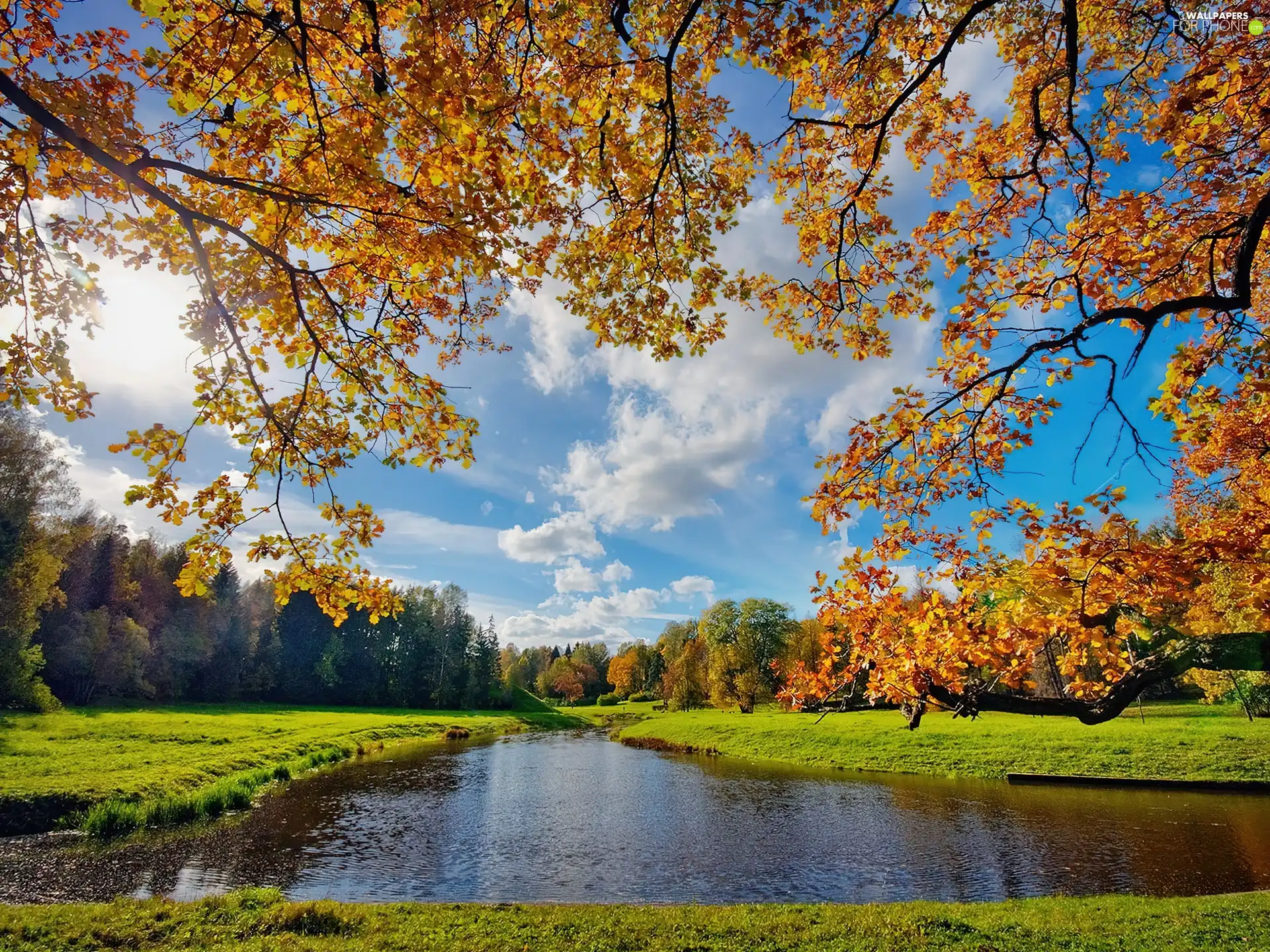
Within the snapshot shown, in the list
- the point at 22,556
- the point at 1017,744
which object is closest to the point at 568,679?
the point at 22,556

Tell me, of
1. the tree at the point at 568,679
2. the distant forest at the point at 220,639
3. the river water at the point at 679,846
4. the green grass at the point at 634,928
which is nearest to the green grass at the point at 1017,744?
the river water at the point at 679,846

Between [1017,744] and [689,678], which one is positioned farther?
[689,678]

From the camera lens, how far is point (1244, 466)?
21.6ft

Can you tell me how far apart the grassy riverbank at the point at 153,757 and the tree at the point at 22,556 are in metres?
2.10

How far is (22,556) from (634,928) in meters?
43.1

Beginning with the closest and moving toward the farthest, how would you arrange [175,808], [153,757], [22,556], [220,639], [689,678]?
[175,808] → [153,757] → [22,556] → [220,639] → [689,678]

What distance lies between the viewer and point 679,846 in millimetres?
17094

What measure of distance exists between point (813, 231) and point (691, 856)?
54.4 feet

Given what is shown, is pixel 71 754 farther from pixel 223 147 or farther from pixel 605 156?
pixel 605 156

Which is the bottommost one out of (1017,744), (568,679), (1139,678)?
(568,679)

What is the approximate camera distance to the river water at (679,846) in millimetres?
13062

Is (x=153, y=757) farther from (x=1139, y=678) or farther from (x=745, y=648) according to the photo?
(x=745, y=648)

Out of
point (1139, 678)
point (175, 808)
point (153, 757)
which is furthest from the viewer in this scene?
point (153, 757)

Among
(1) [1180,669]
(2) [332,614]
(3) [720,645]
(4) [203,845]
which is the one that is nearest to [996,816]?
(1) [1180,669]
